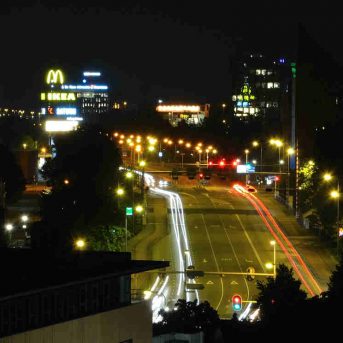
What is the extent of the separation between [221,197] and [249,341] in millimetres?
63719

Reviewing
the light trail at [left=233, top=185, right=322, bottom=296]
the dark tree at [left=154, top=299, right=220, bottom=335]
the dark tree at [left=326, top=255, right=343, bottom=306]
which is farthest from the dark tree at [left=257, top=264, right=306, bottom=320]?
the light trail at [left=233, top=185, right=322, bottom=296]

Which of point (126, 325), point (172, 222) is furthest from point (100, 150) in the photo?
point (126, 325)

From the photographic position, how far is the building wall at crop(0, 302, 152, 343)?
82.0ft

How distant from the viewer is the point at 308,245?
70250 millimetres

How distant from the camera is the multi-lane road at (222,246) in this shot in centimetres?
5531

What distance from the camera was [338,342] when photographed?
33.6 metres

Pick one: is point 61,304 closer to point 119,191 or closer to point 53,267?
point 53,267

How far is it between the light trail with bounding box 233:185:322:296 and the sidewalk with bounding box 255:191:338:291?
0.98ft

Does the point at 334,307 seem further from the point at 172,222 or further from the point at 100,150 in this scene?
the point at 100,150

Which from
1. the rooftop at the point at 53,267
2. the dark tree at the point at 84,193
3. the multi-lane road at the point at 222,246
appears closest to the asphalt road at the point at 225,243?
the multi-lane road at the point at 222,246

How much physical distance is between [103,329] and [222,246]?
4408cm

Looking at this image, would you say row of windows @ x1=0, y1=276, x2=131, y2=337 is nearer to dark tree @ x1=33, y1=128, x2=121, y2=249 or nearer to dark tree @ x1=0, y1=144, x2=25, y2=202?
dark tree @ x1=33, y1=128, x2=121, y2=249

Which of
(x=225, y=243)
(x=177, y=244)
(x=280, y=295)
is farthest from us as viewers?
(x=225, y=243)

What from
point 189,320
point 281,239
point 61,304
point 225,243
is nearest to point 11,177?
point 225,243
